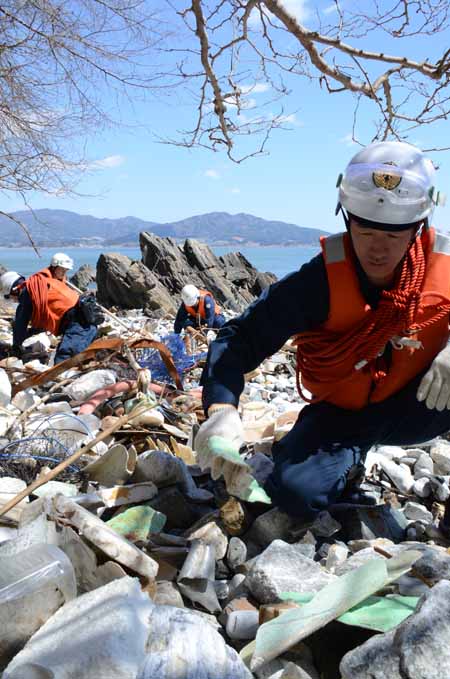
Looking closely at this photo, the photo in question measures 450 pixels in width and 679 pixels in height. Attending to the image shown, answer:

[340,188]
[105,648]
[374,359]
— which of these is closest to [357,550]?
[374,359]

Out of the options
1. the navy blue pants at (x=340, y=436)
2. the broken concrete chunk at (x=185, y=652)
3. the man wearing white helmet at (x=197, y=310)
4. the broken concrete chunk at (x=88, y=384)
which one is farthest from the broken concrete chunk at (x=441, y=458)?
the man wearing white helmet at (x=197, y=310)

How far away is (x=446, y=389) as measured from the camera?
247 centimetres

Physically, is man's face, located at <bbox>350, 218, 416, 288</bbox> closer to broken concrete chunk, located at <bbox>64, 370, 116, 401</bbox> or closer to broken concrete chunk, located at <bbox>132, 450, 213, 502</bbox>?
broken concrete chunk, located at <bbox>132, 450, 213, 502</bbox>

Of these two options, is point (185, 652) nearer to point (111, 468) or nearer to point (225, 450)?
point (225, 450)

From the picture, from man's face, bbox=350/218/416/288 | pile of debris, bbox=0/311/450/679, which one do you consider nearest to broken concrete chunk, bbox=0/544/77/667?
pile of debris, bbox=0/311/450/679

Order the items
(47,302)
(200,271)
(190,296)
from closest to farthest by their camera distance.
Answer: (47,302) < (190,296) < (200,271)

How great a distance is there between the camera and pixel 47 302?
25.5 ft

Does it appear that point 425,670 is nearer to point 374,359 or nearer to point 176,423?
point 374,359

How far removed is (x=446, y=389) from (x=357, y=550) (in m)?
0.73

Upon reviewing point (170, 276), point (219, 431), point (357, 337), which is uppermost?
point (357, 337)

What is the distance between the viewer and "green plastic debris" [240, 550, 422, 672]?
1602 mm

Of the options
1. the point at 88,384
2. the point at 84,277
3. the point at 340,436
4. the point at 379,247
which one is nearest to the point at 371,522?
the point at 340,436

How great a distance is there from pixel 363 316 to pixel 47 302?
19.2ft

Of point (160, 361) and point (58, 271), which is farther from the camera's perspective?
point (58, 271)
